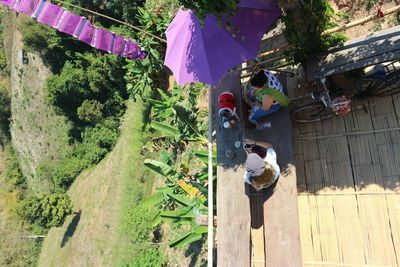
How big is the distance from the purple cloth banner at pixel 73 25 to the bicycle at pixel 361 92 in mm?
6536

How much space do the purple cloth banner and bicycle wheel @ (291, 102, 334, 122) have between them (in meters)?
6.42

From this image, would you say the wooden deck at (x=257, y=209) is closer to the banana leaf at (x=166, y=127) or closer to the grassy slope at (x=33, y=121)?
the banana leaf at (x=166, y=127)

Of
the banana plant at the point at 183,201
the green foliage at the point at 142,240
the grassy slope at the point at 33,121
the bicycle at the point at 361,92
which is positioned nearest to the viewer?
the bicycle at the point at 361,92

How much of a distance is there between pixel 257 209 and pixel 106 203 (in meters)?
10.1

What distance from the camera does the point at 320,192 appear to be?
367 centimetres

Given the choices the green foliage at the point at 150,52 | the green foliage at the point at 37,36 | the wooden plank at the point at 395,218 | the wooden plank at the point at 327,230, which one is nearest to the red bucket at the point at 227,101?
the wooden plank at the point at 327,230

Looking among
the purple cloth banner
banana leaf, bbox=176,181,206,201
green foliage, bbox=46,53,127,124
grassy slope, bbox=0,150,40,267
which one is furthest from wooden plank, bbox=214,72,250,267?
grassy slope, bbox=0,150,40,267

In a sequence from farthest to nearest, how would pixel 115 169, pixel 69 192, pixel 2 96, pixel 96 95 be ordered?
pixel 2 96, pixel 69 192, pixel 96 95, pixel 115 169

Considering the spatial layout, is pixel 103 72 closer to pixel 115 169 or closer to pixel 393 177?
pixel 115 169

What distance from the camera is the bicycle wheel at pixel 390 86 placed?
11.3 feet

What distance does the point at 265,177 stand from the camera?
3.28m

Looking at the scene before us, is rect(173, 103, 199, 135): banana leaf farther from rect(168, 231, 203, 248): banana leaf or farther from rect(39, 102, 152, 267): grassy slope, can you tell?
rect(39, 102, 152, 267): grassy slope

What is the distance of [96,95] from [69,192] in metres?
6.25

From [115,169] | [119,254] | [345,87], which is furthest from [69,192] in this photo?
[345,87]
